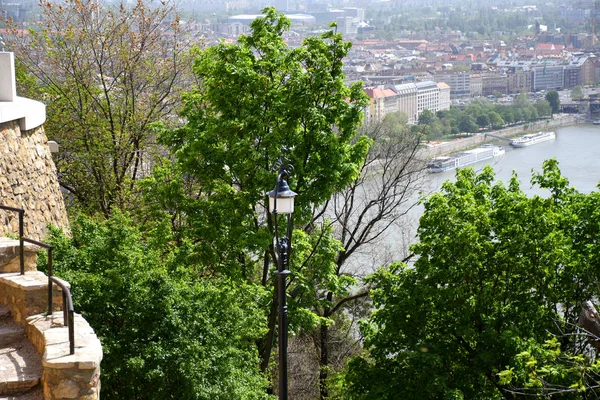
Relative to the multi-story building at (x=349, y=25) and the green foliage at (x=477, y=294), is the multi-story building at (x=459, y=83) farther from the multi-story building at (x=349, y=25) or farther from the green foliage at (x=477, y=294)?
the green foliage at (x=477, y=294)

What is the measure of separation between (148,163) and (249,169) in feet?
23.3

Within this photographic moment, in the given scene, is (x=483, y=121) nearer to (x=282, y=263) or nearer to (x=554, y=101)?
(x=554, y=101)

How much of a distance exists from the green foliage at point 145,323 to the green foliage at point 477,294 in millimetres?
2353

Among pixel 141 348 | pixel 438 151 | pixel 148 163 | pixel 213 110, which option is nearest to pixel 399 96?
pixel 438 151

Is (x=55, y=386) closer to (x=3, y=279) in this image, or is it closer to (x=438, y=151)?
(x=3, y=279)

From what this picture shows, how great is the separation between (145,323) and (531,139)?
4374cm

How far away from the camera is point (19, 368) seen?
5.40 metres

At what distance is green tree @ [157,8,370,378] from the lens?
11.0 metres

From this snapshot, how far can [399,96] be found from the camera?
61062mm

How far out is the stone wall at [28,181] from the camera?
861 centimetres

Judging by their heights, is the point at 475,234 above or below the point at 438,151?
above

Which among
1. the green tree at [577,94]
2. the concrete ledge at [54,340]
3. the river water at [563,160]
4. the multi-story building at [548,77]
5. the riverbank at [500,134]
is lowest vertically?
the river water at [563,160]

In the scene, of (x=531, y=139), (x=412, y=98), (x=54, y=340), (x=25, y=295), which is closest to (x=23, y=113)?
(x=25, y=295)

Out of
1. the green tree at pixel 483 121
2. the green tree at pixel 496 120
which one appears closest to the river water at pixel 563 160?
the green tree at pixel 496 120
